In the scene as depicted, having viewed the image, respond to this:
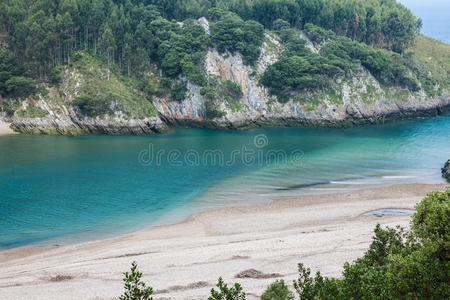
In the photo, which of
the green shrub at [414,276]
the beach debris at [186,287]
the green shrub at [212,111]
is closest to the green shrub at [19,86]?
the green shrub at [212,111]

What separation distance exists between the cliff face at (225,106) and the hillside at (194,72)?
201 millimetres

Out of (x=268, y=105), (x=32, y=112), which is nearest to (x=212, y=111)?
(x=268, y=105)

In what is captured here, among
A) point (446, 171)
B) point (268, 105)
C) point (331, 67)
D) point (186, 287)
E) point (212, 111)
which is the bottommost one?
point (186, 287)

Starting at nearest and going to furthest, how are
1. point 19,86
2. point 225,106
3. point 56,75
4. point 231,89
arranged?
point 19,86
point 56,75
point 225,106
point 231,89

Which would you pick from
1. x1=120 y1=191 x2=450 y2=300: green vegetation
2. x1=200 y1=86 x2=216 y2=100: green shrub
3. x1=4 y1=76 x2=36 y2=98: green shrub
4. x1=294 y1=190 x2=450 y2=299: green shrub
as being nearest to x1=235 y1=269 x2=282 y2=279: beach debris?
x1=120 y1=191 x2=450 y2=300: green vegetation

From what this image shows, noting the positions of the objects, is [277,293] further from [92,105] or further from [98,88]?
[98,88]

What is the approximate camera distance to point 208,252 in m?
27.7

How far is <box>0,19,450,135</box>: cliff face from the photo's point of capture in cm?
6762

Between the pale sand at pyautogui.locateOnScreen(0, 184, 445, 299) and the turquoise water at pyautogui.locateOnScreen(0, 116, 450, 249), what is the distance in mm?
2846

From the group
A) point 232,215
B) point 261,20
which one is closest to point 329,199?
point 232,215

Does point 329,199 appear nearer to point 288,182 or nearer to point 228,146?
point 288,182

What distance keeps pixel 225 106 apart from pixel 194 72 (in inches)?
361

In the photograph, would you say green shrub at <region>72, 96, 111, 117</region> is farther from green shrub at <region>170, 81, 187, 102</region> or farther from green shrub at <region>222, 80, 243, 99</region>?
green shrub at <region>222, 80, 243, 99</region>

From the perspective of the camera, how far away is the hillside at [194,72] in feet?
222
